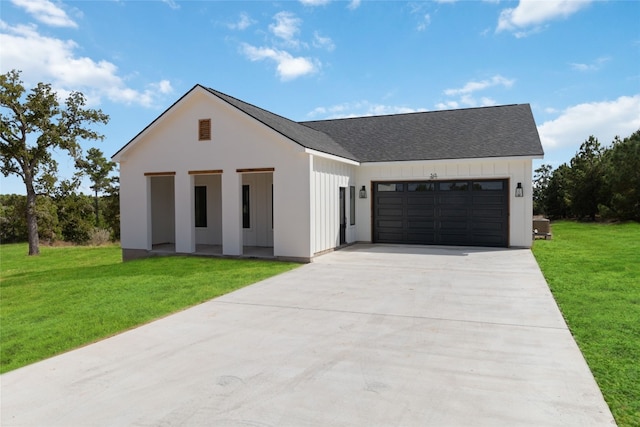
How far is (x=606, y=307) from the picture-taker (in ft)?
20.8

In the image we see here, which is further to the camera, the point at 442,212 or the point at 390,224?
the point at 390,224

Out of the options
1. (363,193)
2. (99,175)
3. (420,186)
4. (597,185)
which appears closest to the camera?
(420,186)

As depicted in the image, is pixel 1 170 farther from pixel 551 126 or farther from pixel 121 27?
pixel 551 126

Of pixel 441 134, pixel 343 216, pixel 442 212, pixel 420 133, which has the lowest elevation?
pixel 343 216

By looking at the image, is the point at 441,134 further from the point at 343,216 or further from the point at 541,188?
the point at 541,188

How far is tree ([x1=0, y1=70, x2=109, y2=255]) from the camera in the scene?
2103cm

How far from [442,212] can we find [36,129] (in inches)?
827

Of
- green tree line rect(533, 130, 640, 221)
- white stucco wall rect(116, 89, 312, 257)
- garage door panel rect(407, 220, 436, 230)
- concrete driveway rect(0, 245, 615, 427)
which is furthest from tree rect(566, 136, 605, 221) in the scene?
concrete driveway rect(0, 245, 615, 427)

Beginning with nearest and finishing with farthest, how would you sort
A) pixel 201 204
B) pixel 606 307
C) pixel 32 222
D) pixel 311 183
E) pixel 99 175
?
pixel 606 307
pixel 311 183
pixel 201 204
pixel 32 222
pixel 99 175

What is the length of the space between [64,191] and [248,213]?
15009mm

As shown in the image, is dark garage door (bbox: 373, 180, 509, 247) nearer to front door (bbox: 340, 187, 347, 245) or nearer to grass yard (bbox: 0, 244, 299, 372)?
front door (bbox: 340, 187, 347, 245)

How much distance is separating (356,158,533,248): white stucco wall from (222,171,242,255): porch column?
4.95m

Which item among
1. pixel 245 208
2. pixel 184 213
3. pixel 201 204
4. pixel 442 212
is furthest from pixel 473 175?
pixel 201 204

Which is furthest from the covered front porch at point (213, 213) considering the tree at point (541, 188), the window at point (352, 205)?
the tree at point (541, 188)
